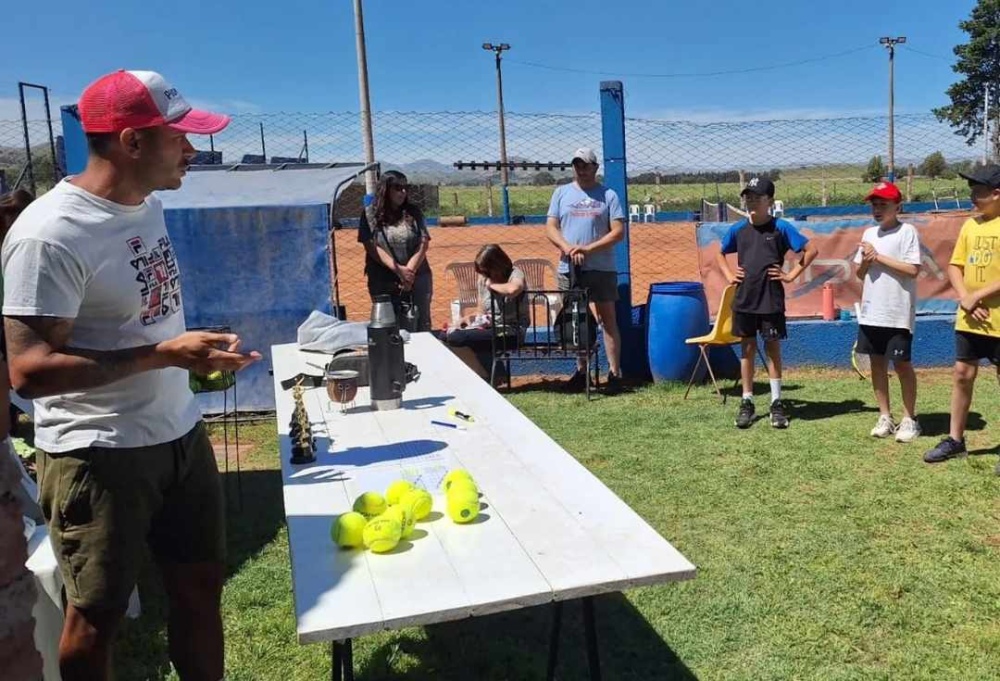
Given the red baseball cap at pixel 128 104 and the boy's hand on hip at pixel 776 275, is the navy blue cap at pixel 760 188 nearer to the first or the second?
the boy's hand on hip at pixel 776 275

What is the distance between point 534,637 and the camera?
3270 millimetres

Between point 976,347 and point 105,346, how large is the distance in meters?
4.70

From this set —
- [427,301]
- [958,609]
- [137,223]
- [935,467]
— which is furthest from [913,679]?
[427,301]

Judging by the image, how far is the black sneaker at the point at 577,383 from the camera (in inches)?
289

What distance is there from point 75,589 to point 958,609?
10.3 feet

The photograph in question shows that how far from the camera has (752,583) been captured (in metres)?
3.59

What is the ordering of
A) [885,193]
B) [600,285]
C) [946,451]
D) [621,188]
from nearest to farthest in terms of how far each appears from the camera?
[946,451], [885,193], [600,285], [621,188]

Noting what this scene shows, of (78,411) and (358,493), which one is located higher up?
(78,411)

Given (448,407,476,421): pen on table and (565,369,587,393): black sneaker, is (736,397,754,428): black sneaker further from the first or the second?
(448,407,476,421): pen on table

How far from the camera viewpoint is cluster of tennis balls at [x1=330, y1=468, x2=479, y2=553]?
6.95ft

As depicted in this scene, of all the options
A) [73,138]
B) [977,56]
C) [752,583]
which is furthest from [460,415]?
[977,56]

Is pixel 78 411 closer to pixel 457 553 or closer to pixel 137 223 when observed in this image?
pixel 137 223

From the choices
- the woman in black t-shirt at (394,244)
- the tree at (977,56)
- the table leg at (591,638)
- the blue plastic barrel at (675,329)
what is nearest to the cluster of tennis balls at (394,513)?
the table leg at (591,638)

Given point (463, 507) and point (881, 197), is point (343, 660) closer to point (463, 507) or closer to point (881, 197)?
point (463, 507)
